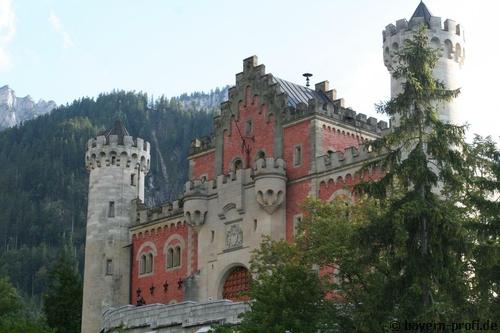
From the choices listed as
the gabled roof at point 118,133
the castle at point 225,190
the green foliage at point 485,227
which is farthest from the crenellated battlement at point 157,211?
the green foliage at point 485,227

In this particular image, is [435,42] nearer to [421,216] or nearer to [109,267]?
[421,216]

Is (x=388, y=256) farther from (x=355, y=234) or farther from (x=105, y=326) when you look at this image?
(x=105, y=326)

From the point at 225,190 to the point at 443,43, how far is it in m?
15.5

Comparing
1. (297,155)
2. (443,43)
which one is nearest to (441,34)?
(443,43)

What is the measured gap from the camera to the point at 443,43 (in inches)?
2238

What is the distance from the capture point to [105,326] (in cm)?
5606

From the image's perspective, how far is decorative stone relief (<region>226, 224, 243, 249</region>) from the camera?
6072 cm

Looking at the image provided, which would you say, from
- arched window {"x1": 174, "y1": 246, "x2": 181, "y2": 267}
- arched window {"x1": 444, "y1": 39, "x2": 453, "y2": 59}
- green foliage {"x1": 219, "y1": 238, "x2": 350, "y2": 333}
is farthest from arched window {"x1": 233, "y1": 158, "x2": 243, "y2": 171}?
green foliage {"x1": 219, "y1": 238, "x2": 350, "y2": 333}

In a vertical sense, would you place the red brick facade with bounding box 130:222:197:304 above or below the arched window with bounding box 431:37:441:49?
below

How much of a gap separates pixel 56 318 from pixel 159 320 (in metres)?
24.2

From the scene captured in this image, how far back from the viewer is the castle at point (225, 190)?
5716 cm

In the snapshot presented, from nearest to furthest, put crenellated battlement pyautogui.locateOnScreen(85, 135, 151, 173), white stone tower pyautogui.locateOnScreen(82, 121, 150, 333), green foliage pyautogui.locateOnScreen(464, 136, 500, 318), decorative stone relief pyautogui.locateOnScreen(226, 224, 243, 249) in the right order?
green foliage pyautogui.locateOnScreen(464, 136, 500, 318) → decorative stone relief pyautogui.locateOnScreen(226, 224, 243, 249) → white stone tower pyautogui.locateOnScreen(82, 121, 150, 333) → crenellated battlement pyautogui.locateOnScreen(85, 135, 151, 173)

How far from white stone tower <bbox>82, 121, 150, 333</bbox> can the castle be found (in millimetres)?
68

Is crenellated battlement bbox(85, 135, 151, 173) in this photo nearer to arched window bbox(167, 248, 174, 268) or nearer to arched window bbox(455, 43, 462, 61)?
arched window bbox(167, 248, 174, 268)
